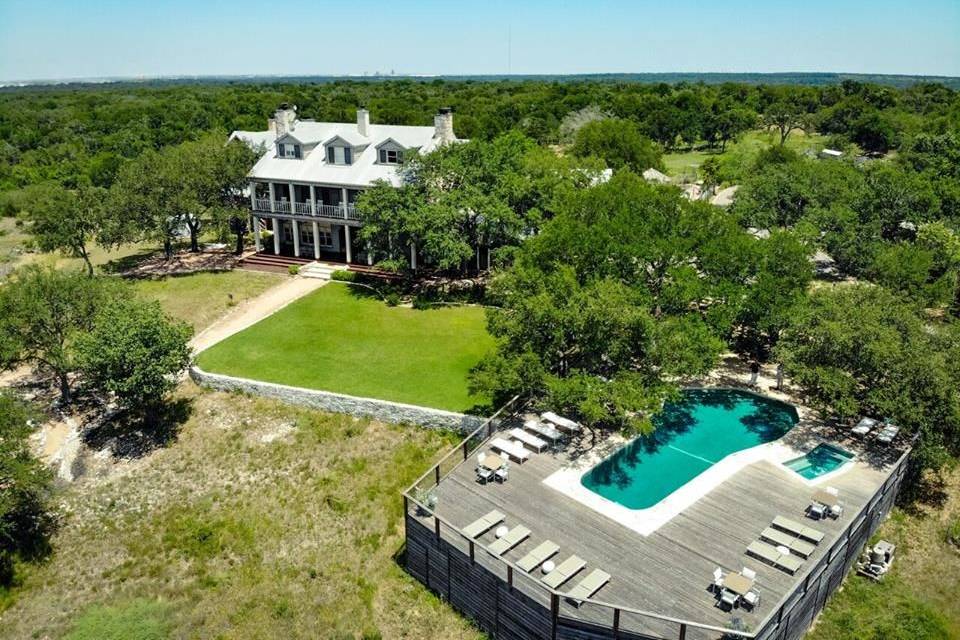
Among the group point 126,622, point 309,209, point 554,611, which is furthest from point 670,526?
point 309,209

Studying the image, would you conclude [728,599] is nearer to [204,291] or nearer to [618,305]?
[618,305]

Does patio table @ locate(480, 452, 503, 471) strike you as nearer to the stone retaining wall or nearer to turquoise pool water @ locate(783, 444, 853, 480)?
the stone retaining wall

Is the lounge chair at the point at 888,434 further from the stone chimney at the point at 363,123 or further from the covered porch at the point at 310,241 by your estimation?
the stone chimney at the point at 363,123

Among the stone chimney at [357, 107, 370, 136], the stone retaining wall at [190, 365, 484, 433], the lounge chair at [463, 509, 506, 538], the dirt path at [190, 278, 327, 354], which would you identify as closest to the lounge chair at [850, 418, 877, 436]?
the lounge chair at [463, 509, 506, 538]

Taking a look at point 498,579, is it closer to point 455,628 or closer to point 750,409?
point 455,628

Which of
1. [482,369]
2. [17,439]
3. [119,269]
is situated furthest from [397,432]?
[119,269]
